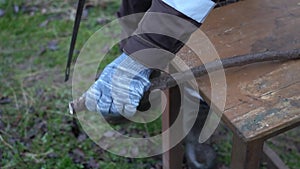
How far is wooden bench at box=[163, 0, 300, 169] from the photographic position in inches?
39.2

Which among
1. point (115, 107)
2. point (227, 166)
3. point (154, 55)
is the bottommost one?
point (227, 166)

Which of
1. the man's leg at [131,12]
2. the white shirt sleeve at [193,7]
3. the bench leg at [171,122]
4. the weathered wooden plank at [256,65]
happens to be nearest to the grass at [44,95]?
the bench leg at [171,122]

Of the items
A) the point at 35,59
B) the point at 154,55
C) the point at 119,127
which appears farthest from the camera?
the point at 35,59

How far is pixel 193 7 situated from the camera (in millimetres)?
1031

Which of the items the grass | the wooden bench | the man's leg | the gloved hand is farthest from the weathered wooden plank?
the grass

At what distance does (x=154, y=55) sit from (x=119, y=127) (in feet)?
3.14

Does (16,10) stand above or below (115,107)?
below

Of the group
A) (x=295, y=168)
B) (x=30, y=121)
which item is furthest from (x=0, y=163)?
(x=295, y=168)

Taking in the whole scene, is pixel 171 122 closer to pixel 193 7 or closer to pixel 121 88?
pixel 121 88

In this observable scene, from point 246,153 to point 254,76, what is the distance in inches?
7.5

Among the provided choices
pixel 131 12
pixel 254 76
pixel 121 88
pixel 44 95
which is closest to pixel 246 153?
pixel 254 76

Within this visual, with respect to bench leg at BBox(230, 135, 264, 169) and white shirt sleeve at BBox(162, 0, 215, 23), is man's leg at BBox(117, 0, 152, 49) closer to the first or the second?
white shirt sleeve at BBox(162, 0, 215, 23)

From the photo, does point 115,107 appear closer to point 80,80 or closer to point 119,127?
point 119,127

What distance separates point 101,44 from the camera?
2.51 m
